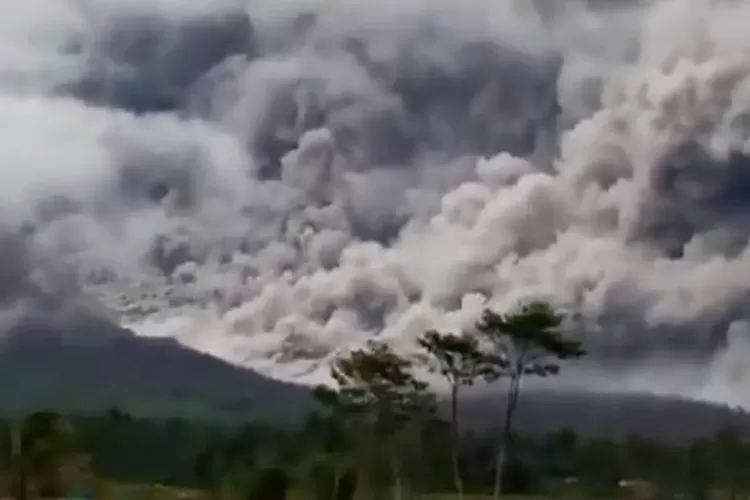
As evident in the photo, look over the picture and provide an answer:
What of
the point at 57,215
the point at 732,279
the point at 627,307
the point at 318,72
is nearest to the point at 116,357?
the point at 57,215

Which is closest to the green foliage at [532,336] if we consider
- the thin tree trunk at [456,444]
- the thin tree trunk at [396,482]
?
the thin tree trunk at [456,444]

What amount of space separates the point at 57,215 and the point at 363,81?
674 mm

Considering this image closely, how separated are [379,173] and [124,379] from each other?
0.65 metres

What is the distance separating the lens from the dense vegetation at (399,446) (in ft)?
6.91

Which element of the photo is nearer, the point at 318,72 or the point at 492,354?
the point at 492,354

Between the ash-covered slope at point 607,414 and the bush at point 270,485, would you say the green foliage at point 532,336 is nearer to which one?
the ash-covered slope at point 607,414

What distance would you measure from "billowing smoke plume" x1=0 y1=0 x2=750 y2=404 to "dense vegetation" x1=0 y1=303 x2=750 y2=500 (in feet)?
0.22

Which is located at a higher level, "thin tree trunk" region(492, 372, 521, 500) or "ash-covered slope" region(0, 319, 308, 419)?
"ash-covered slope" region(0, 319, 308, 419)

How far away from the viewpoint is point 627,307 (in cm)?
217

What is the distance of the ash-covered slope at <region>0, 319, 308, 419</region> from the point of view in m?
2.12

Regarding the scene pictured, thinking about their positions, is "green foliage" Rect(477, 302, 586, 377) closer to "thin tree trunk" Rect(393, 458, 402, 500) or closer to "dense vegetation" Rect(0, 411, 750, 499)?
"dense vegetation" Rect(0, 411, 750, 499)

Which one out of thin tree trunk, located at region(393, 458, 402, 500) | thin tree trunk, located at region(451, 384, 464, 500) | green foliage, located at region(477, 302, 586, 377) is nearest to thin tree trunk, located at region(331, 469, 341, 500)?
thin tree trunk, located at region(393, 458, 402, 500)

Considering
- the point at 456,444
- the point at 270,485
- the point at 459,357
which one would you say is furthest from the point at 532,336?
the point at 270,485

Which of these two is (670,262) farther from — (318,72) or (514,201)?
(318,72)
